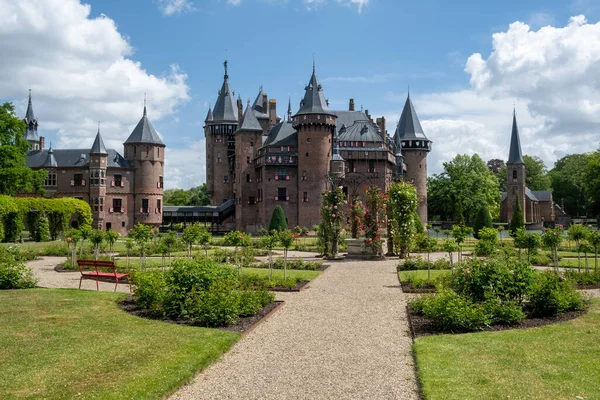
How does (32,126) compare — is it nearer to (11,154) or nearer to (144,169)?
(144,169)

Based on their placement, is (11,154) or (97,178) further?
(97,178)

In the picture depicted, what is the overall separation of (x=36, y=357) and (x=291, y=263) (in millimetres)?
17973

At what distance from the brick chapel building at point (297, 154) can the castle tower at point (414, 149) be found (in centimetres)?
13

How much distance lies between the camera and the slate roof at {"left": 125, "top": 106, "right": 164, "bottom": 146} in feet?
212

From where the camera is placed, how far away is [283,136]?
212ft

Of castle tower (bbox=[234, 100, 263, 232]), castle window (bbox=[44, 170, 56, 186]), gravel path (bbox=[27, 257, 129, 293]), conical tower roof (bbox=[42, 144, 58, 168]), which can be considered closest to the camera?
gravel path (bbox=[27, 257, 129, 293])

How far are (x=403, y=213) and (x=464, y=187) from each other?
48.9 m

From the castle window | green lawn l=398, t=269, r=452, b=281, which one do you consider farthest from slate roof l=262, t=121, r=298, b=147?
green lawn l=398, t=269, r=452, b=281

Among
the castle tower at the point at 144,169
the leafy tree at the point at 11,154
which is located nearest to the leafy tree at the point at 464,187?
the castle tower at the point at 144,169

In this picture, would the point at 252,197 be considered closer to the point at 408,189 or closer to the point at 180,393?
the point at 408,189

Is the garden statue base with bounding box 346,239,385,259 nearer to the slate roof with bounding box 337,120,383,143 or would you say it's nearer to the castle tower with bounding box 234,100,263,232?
the slate roof with bounding box 337,120,383,143

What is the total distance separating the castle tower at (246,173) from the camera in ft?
218

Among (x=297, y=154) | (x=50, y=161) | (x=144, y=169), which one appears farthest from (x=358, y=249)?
(x=50, y=161)

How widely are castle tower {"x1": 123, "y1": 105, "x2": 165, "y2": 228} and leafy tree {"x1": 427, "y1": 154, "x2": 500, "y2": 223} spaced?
3844cm
